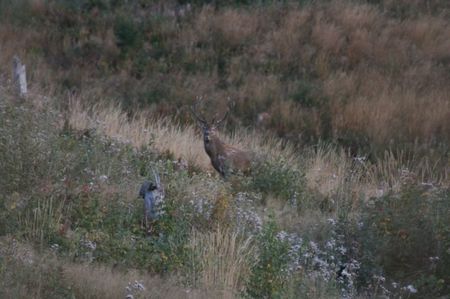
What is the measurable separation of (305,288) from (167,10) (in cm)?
A: 2007

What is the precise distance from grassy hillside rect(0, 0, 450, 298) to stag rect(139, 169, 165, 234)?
0.10m

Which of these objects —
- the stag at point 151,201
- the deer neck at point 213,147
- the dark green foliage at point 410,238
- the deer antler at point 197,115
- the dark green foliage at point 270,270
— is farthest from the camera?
the deer antler at point 197,115

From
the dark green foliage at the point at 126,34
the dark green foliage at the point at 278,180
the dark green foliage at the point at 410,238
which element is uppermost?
the dark green foliage at the point at 410,238

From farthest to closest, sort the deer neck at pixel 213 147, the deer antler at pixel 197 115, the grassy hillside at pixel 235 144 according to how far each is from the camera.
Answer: the deer antler at pixel 197 115
the deer neck at pixel 213 147
the grassy hillside at pixel 235 144

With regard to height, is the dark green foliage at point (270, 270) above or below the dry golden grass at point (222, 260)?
above

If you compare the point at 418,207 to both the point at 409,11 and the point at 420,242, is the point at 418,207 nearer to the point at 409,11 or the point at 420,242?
the point at 420,242

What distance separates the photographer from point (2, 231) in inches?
332

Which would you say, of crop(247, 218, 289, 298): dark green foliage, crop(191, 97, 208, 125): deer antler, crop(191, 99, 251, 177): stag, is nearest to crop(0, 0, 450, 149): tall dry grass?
crop(191, 97, 208, 125): deer antler

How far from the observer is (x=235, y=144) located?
51.3ft

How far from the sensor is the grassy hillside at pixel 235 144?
7.83 meters

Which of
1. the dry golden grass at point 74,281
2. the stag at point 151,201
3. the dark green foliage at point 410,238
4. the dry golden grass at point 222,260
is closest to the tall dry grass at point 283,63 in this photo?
the dark green foliage at point 410,238

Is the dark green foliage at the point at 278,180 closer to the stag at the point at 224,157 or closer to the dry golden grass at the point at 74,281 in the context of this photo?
the stag at the point at 224,157

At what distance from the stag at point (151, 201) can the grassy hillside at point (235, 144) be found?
104mm

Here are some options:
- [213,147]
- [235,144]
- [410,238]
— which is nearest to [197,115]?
[235,144]
